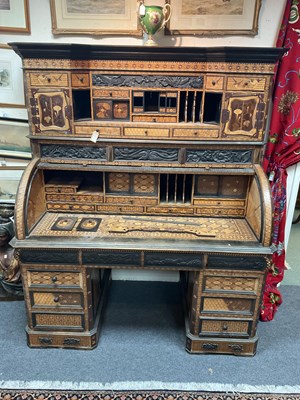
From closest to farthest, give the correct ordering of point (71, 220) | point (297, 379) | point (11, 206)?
point (297, 379) < point (71, 220) < point (11, 206)

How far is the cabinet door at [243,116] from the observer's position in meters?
1.97

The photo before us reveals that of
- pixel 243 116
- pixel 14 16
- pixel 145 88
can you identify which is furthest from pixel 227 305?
pixel 14 16

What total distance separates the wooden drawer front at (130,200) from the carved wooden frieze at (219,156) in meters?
0.39

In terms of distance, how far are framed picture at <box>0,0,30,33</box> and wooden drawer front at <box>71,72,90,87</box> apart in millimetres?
564

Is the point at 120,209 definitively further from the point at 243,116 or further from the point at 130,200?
the point at 243,116

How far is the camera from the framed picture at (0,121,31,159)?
243 centimetres

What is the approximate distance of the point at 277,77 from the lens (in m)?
2.21

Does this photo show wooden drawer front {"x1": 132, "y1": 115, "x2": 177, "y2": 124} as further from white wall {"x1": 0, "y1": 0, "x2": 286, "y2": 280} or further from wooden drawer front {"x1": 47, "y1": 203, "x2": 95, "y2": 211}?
wooden drawer front {"x1": 47, "y1": 203, "x2": 95, "y2": 211}

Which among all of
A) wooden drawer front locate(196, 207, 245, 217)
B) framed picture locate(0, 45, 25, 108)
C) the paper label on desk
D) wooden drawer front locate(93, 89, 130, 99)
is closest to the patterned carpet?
wooden drawer front locate(196, 207, 245, 217)

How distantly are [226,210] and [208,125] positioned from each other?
0.61 m

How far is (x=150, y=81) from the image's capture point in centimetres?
202

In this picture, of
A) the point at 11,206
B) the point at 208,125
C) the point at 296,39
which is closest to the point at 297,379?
Answer: the point at 208,125

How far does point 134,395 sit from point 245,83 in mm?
1947

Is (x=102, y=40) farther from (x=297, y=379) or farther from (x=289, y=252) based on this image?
(x=289, y=252)
